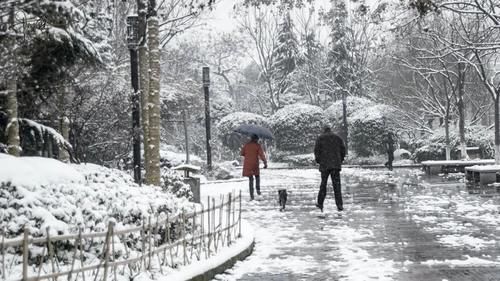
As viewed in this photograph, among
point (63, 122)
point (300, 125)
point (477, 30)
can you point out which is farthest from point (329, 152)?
point (300, 125)

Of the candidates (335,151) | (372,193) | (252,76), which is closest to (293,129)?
(372,193)

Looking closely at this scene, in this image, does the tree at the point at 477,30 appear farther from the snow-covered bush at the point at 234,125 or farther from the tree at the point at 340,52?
the tree at the point at 340,52

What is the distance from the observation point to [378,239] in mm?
8992

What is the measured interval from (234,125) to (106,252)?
34.2 metres

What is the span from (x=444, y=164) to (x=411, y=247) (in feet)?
56.3

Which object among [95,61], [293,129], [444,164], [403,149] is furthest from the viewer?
[403,149]

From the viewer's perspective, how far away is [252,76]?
250 feet

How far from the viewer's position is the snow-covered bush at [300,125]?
1495 inches

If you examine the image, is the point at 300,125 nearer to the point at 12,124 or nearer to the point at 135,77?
the point at 135,77

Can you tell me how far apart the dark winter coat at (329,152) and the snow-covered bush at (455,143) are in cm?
2110

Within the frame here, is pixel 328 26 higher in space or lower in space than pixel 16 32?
higher

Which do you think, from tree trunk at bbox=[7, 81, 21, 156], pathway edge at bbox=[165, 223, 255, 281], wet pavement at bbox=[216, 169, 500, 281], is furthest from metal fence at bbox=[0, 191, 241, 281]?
tree trunk at bbox=[7, 81, 21, 156]

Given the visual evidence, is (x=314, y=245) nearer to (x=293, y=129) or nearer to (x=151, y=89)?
(x=151, y=89)

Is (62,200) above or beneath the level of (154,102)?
beneath
